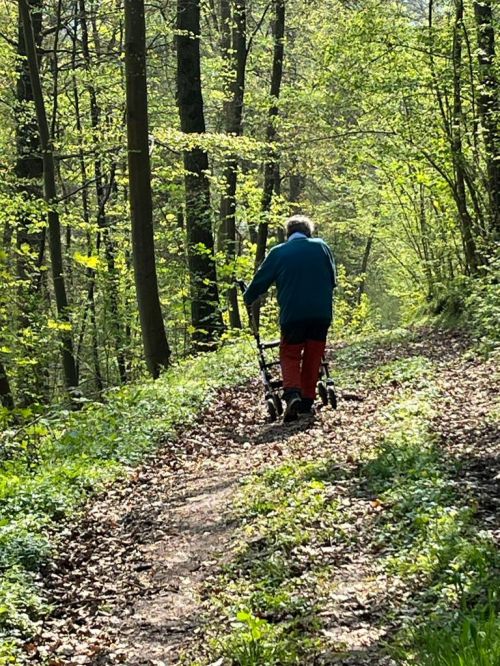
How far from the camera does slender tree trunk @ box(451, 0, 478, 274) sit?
13.7m

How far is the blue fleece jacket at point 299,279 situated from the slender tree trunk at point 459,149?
6.21m

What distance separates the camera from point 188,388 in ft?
36.5

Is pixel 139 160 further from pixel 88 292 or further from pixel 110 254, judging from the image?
pixel 110 254

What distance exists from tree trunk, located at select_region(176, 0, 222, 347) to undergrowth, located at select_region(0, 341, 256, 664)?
9.12ft

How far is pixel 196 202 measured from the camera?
643 inches

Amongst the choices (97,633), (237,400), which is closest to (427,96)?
(237,400)

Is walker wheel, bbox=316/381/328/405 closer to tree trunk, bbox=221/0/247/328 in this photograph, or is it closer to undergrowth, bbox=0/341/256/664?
undergrowth, bbox=0/341/256/664

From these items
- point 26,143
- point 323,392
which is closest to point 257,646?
point 323,392

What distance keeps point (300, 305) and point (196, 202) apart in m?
8.16

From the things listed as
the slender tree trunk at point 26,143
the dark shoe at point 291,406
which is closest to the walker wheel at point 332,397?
the dark shoe at point 291,406

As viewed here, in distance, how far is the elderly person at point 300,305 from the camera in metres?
8.77

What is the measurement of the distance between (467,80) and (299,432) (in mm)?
8663

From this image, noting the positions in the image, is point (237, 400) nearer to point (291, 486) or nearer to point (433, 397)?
point (433, 397)

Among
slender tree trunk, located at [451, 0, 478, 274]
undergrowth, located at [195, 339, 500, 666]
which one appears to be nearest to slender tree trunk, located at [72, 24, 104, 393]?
slender tree trunk, located at [451, 0, 478, 274]
